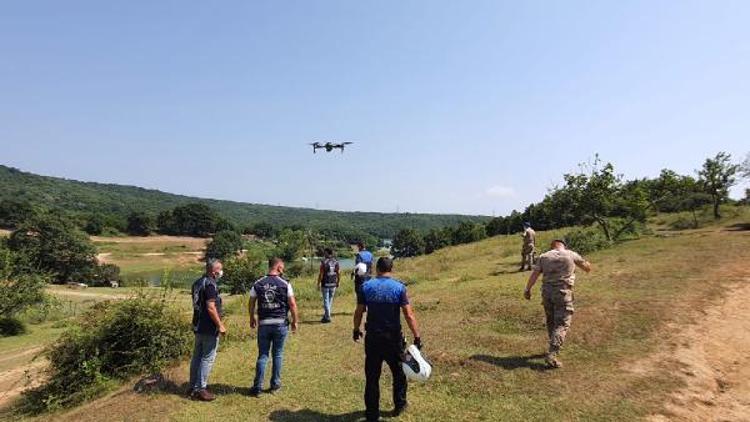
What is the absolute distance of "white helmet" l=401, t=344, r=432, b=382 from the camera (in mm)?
6914

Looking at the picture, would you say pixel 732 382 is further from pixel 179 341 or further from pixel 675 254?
pixel 675 254

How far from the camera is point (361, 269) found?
12945mm

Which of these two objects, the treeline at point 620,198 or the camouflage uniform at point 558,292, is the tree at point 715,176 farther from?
the camouflage uniform at point 558,292

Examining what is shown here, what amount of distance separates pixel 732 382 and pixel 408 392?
550 centimetres

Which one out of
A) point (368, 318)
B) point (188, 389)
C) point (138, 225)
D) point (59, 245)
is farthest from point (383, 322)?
point (138, 225)

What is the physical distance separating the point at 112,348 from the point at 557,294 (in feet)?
29.9

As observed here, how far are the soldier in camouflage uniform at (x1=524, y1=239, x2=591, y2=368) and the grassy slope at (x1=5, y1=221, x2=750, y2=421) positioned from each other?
456 mm

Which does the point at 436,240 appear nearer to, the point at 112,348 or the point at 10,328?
the point at 10,328

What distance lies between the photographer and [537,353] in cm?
986

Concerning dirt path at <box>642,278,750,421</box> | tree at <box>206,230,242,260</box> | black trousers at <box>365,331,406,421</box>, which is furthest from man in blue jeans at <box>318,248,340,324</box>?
tree at <box>206,230,242,260</box>

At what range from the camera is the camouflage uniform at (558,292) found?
9.17 meters

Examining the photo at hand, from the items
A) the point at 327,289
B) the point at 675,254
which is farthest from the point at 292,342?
the point at 675,254

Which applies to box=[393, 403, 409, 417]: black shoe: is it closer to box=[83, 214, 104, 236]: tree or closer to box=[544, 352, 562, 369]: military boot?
box=[544, 352, 562, 369]: military boot

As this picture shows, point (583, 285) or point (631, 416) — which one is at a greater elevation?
point (583, 285)
